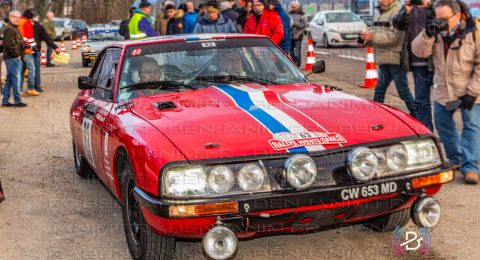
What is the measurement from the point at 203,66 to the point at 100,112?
0.89 m

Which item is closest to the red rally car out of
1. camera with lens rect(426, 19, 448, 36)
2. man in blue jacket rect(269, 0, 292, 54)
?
camera with lens rect(426, 19, 448, 36)

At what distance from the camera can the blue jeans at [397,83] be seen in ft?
26.8

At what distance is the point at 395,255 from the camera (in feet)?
14.1

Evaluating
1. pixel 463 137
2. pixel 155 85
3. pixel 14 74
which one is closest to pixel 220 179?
pixel 155 85

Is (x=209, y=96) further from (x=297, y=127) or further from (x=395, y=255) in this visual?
(x=395, y=255)

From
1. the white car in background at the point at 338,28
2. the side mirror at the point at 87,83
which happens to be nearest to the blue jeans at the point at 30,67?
the side mirror at the point at 87,83

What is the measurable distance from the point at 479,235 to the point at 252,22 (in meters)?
7.75

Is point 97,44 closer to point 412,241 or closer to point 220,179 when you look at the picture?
point 412,241

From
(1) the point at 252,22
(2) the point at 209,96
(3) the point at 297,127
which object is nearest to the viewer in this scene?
(3) the point at 297,127

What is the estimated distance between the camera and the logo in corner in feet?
14.3

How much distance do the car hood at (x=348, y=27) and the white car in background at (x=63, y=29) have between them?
23559 millimetres

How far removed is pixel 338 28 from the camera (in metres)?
25.2

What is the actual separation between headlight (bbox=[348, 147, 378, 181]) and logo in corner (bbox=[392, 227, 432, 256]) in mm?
695

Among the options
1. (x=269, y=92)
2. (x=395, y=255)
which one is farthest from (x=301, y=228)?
(x=269, y=92)
